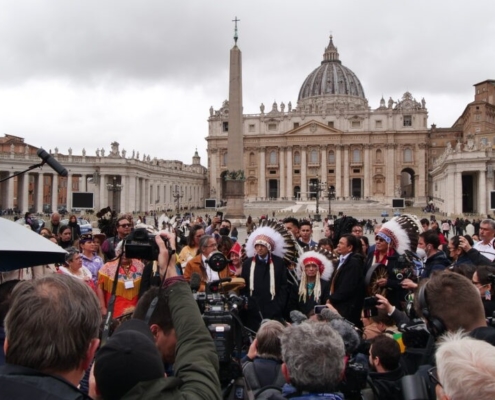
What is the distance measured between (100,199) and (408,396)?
54.4m

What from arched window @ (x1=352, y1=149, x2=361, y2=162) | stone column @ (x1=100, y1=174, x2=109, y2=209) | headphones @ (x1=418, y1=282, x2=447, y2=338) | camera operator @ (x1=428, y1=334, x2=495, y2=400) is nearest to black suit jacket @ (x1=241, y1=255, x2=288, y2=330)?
headphones @ (x1=418, y1=282, x2=447, y2=338)

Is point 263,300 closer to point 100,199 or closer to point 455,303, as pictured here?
point 455,303

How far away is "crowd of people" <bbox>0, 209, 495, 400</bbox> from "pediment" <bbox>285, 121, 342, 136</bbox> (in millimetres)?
74643

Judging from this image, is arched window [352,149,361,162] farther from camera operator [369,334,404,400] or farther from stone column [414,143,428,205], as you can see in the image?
camera operator [369,334,404,400]

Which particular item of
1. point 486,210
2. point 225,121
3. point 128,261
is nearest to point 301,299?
point 128,261

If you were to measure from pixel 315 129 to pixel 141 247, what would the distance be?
77928 millimetres

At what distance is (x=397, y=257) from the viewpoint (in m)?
5.29

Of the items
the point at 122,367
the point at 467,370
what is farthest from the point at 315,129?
the point at 122,367

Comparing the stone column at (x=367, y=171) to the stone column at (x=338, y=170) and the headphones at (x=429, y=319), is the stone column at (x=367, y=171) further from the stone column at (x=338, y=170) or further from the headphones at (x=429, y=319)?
the headphones at (x=429, y=319)

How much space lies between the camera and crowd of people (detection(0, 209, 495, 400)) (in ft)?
5.39

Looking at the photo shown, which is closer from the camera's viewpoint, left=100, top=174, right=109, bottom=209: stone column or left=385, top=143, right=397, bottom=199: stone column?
left=100, top=174, right=109, bottom=209: stone column

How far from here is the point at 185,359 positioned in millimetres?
1951

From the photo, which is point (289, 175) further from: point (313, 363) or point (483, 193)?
point (313, 363)

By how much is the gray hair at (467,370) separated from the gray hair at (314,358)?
2.19 feet
